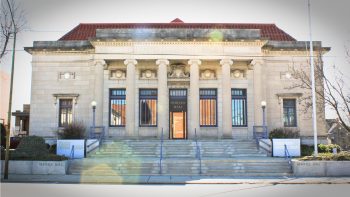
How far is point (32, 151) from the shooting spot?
70.7ft

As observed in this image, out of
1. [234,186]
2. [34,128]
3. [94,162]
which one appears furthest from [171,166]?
[34,128]

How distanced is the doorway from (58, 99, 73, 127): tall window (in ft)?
27.7

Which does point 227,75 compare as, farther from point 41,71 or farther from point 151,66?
point 41,71

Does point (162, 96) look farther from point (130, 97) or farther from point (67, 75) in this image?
point (67, 75)

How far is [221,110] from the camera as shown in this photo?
31344 mm

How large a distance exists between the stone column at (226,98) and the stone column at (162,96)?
4402 millimetres

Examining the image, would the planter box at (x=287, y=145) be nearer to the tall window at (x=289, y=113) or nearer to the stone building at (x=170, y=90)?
the stone building at (x=170, y=90)

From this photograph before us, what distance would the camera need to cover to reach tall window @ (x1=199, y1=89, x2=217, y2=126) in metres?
31.7

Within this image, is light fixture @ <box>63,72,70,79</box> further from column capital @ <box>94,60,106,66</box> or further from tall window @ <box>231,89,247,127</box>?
tall window @ <box>231,89,247,127</box>

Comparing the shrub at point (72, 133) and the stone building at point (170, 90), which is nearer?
the shrub at point (72, 133)

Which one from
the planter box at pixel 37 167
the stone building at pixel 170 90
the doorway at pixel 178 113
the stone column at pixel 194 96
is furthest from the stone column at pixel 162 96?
the planter box at pixel 37 167

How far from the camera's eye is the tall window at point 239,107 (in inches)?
1245

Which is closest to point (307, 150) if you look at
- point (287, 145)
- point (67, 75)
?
point (287, 145)

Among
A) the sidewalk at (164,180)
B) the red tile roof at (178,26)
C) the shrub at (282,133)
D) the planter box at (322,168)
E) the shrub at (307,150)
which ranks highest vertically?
the red tile roof at (178,26)
